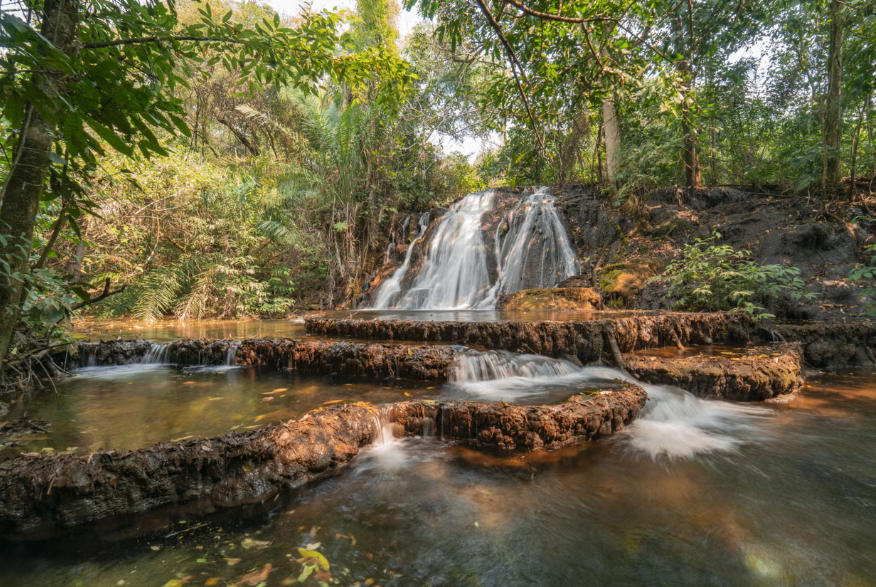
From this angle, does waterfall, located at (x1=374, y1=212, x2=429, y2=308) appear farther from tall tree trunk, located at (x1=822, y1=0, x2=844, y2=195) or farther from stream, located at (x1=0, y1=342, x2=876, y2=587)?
tall tree trunk, located at (x1=822, y1=0, x2=844, y2=195)

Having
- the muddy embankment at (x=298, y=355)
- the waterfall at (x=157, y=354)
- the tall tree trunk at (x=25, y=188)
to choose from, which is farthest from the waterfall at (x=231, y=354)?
the tall tree trunk at (x=25, y=188)

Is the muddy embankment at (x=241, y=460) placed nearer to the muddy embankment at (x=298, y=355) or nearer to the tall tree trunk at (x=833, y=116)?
the muddy embankment at (x=298, y=355)

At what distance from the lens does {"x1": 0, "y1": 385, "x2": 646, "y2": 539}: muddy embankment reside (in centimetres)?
167

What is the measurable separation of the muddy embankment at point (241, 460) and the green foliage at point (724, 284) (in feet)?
17.1

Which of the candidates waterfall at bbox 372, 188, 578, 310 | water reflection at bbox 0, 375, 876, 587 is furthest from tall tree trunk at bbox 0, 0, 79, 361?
waterfall at bbox 372, 188, 578, 310

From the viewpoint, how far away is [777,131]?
1208 cm

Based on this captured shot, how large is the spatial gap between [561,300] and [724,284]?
288 cm

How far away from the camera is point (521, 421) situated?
8.60 ft

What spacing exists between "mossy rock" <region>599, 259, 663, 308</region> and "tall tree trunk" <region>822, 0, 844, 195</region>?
12.8 ft

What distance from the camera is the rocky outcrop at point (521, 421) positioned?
104 inches

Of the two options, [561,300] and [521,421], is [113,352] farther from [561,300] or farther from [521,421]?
[561,300]

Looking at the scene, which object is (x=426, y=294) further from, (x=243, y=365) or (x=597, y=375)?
(x=597, y=375)

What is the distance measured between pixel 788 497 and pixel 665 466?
2.07 feet

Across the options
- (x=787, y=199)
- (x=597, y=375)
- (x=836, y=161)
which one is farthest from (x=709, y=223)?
(x=597, y=375)
